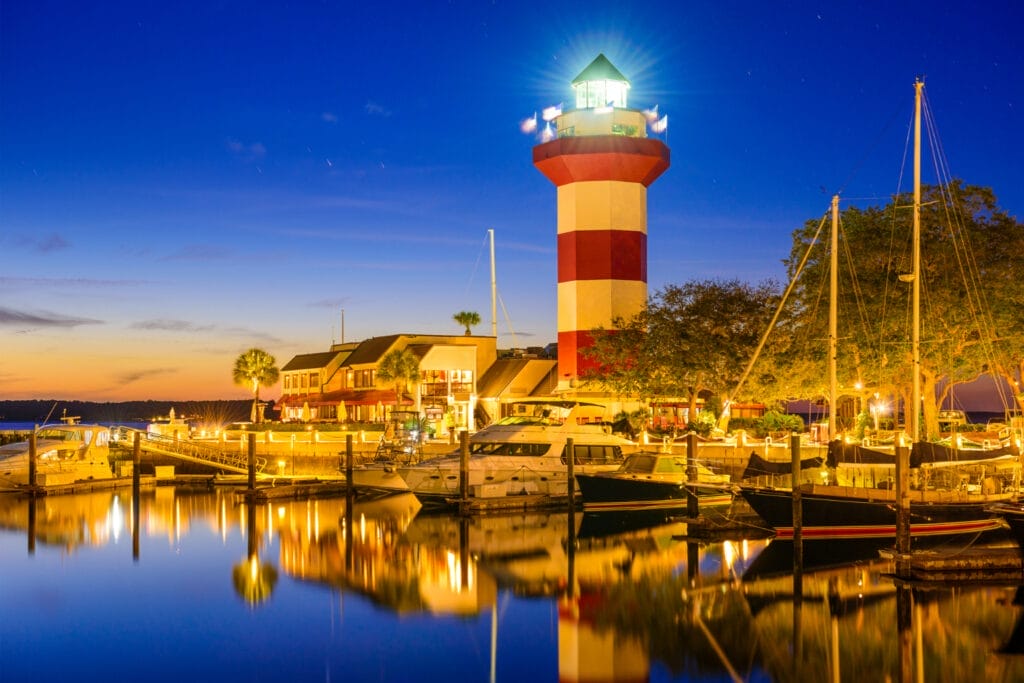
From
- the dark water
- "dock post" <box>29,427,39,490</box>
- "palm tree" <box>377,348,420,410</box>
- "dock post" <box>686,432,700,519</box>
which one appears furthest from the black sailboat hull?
"palm tree" <box>377,348,420,410</box>

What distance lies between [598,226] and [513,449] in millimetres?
19141

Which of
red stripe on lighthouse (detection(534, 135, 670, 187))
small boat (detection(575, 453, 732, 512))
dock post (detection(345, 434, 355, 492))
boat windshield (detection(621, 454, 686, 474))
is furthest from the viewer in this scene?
red stripe on lighthouse (detection(534, 135, 670, 187))

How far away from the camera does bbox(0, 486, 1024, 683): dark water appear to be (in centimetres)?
2019

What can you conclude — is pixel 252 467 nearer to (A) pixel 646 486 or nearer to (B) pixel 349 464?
(B) pixel 349 464

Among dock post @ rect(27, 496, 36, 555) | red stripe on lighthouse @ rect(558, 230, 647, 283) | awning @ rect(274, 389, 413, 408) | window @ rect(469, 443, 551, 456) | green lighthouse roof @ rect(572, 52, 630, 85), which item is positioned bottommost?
dock post @ rect(27, 496, 36, 555)

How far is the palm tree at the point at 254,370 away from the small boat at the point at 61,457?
1014 inches

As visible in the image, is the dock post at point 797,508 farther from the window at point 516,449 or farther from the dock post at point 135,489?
the dock post at point 135,489

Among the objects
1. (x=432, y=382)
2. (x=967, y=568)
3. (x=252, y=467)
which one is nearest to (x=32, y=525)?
(x=252, y=467)

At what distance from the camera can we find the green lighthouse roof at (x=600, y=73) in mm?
58344

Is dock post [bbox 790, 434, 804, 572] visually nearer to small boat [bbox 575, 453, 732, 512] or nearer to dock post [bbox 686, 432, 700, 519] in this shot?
dock post [bbox 686, 432, 700, 519]

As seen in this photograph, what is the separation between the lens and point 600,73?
5828cm

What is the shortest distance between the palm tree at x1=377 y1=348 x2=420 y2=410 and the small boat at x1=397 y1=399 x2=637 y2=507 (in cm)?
2768

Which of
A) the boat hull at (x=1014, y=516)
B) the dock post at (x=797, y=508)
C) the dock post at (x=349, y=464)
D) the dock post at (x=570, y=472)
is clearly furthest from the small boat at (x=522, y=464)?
the boat hull at (x=1014, y=516)

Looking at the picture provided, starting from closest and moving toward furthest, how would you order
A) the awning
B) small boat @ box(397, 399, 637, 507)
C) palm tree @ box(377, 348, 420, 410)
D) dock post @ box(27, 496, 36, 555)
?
dock post @ box(27, 496, 36, 555) → small boat @ box(397, 399, 637, 507) → palm tree @ box(377, 348, 420, 410) → the awning
